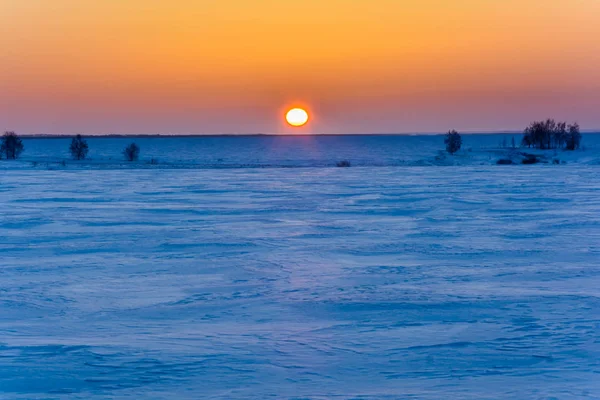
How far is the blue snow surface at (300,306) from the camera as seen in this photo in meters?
5.42

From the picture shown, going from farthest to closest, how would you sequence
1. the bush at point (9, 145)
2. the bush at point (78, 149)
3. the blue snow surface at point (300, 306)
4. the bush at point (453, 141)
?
the bush at point (453, 141)
the bush at point (78, 149)
the bush at point (9, 145)
the blue snow surface at point (300, 306)

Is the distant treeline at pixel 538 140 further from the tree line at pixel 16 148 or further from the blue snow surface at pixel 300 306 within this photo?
the blue snow surface at pixel 300 306

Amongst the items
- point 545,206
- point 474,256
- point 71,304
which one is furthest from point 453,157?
point 71,304

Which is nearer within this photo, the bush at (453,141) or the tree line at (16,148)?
the tree line at (16,148)

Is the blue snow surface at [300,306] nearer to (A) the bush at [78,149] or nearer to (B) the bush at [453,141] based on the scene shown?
(A) the bush at [78,149]

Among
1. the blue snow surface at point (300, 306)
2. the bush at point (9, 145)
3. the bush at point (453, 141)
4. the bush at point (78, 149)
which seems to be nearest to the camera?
the blue snow surface at point (300, 306)

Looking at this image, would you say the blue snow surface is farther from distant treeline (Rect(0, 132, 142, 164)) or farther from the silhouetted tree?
the silhouetted tree

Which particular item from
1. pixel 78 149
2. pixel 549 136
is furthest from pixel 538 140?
pixel 78 149

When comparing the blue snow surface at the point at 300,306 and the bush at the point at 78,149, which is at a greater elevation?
the bush at the point at 78,149

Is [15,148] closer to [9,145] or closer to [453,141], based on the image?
[9,145]

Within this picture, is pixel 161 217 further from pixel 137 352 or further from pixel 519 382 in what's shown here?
pixel 519 382

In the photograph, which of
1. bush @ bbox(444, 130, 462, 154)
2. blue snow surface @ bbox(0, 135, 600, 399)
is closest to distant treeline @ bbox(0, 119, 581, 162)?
bush @ bbox(444, 130, 462, 154)

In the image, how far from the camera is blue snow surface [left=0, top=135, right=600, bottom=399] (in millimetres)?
5418

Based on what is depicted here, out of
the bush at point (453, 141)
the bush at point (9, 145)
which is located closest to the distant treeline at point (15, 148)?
the bush at point (9, 145)
